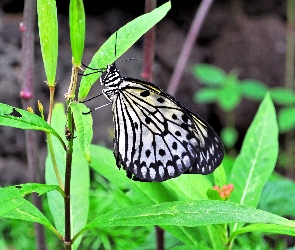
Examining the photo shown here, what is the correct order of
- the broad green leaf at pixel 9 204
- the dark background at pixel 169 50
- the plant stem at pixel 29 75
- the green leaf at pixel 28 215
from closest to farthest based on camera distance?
the broad green leaf at pixel 9 204 → the green leaf at pixel 28 215 → the plant stem at pixel 29 75 → the dark background at pixel 169 50

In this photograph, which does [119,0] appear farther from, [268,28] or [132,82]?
[132,82]

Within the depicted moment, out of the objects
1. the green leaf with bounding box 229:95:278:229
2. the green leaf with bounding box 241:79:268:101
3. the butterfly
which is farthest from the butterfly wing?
the green leaf with bounding box 241:79:268:101

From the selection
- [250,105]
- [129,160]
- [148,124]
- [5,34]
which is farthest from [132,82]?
[250,105]

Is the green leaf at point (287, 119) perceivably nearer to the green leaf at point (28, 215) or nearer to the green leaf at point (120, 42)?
the green leaf at point (120, 42)

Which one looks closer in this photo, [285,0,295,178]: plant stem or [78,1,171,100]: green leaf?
[78,1,171,100]: green leaf

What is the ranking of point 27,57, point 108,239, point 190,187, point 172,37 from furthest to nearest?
point 172,37 → point 108,239 → point 190,187 → point 27,57

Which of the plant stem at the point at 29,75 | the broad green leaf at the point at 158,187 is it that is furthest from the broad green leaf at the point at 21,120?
the broad green leaf at the point at 158,187

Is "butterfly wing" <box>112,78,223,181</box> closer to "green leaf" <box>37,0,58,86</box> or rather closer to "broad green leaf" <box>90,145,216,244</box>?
"broad green leaf" <box>90,145,216,244</box>
